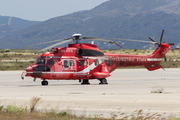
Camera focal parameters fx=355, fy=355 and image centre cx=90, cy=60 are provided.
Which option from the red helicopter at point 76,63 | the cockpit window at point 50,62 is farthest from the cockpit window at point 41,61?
the cockpit window at point 50,62

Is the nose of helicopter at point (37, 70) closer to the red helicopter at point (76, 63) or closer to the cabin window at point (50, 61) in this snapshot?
the red helicopter at point (76, 63)

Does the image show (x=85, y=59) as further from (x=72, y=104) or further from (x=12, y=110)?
(x=12, y=110)

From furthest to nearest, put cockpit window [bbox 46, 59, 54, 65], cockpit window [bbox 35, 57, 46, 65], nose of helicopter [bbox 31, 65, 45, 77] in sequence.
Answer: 1. cockpit window [bbox 46, 59, 54, 65]
2. cockpit window [bbox 35, 57, 46, 65]
3. nose of helicopter [bbox 31, 65, 45, 77]

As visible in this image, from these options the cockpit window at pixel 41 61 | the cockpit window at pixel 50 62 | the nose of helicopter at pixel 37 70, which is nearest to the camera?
the nose of helicopter at pixel 37 70

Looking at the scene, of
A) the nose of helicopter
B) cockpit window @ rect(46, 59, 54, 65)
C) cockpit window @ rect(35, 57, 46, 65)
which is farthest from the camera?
cockpit window @ rect(46, 59, 54, 65)

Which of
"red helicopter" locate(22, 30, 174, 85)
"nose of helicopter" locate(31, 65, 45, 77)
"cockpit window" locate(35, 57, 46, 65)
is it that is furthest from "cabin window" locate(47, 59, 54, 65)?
"nose of helicopter" locate(31, 65, 45, 77)

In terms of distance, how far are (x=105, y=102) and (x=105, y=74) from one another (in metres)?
11.5

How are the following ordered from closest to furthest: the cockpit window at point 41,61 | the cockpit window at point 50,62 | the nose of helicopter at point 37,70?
the nose of helicopter at point 37,70, the cockpit window at point 41,61, the cockpit window at point 50,62

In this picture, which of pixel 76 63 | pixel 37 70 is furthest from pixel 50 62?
pixel 76 63

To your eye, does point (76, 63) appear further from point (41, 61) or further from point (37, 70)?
point (37, 70)

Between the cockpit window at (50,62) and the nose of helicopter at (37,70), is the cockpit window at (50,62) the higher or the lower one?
the higher one

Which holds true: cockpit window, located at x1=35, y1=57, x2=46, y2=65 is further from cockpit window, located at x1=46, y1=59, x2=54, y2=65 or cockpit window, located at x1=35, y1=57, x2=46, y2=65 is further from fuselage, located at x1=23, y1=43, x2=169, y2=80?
cockpit window, located at x1=46, y1=59, x2=54, y2=65

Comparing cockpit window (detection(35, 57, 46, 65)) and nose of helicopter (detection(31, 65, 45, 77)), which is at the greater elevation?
cockpit window (detection(35, 57, 46, 65))

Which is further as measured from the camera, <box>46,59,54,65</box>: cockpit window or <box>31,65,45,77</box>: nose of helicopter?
<box>46,59,54,65</box>: cockpit window
